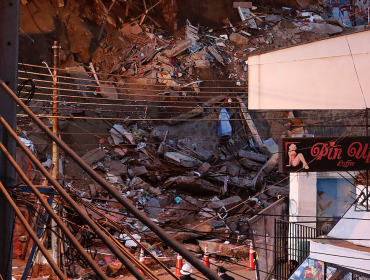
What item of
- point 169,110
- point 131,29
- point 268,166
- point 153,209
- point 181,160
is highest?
point 131,29

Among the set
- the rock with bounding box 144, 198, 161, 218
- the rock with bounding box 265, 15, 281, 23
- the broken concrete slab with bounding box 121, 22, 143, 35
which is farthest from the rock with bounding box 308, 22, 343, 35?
the rock with bounding box 144, 198, 161, 218

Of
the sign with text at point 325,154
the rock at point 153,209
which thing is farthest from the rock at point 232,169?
the sign with text at point 325,154

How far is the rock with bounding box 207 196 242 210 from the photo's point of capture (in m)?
16.7

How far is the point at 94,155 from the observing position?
18266mm

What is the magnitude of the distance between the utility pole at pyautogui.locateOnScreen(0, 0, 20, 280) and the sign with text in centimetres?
787

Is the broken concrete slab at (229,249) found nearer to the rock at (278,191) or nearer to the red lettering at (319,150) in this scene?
the rock at (278,191)

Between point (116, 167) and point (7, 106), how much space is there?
15147 mm

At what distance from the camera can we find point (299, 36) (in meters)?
25.4

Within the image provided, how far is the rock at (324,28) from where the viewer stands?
25594mm

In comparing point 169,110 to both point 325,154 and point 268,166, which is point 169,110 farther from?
point 325,154

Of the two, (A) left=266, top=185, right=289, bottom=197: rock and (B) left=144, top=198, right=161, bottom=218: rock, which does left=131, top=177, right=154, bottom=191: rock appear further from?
(A) left=266, top=185, right=289, bottom=197: rock

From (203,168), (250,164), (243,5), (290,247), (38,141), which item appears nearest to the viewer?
(290,247)

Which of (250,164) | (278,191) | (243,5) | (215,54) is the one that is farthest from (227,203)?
(243,5)

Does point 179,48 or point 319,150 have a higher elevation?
point 179,48
